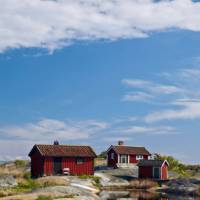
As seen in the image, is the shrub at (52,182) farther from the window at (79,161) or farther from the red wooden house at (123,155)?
the red wooden house at (123,155)

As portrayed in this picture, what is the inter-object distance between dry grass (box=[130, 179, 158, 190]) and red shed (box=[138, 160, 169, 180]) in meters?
6.39

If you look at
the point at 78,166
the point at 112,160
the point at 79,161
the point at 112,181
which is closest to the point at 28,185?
the point at 112,181

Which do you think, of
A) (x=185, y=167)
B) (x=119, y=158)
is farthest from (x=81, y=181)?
(x=185, y=167)

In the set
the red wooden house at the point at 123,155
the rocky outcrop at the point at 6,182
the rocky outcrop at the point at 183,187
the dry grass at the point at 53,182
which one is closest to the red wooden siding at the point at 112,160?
the red wooden house at the point at 123,155

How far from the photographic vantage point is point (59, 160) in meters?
66.3

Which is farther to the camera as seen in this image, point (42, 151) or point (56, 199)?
point (42, 151)

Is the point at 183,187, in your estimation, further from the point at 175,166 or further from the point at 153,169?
the point at 175,166

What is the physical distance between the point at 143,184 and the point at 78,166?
404 inches

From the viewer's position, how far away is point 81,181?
58.6 metres

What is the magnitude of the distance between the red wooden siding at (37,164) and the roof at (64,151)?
836 millimetres

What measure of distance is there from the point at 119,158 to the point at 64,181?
92.8ft

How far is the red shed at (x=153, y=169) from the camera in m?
70.6

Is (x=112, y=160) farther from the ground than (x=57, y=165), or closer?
farther from the ground

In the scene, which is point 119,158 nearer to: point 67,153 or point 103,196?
point 67,153
